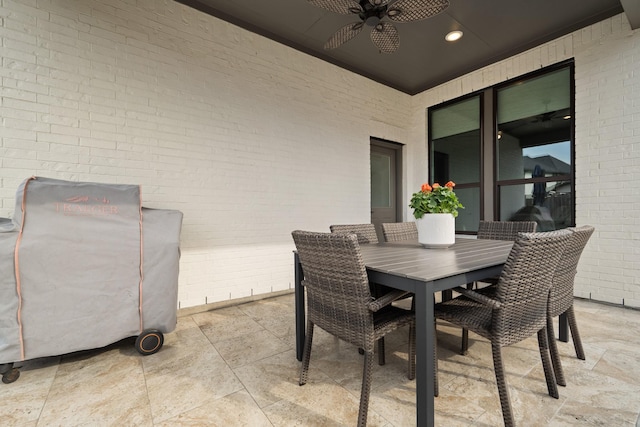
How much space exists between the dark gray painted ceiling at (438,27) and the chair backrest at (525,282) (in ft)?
9.32

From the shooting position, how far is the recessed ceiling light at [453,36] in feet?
11.0

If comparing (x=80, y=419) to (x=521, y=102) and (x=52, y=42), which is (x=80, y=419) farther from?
(x=521, y=102)

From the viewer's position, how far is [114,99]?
2.55m

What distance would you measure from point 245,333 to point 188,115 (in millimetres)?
2296

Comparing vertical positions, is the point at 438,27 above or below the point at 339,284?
above

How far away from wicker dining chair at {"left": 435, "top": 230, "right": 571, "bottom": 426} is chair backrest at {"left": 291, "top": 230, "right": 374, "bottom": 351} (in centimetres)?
56

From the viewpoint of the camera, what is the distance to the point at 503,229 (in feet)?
9.41

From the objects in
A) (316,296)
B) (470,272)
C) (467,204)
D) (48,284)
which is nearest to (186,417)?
(316,296)

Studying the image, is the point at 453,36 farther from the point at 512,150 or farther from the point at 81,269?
the point at 81,269

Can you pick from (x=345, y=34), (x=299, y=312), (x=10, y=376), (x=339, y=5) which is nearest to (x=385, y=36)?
(x=345, y=34)

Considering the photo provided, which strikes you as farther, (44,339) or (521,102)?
(521,102)

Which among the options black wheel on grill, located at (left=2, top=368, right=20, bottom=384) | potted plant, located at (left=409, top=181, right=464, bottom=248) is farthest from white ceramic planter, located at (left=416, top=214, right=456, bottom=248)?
black wheel on grill, located at (left=2, top=368, right=20, bottom=384)

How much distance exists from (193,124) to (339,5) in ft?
6.05

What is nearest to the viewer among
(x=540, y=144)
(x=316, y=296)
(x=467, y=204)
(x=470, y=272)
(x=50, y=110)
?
(x=470, y=272)
